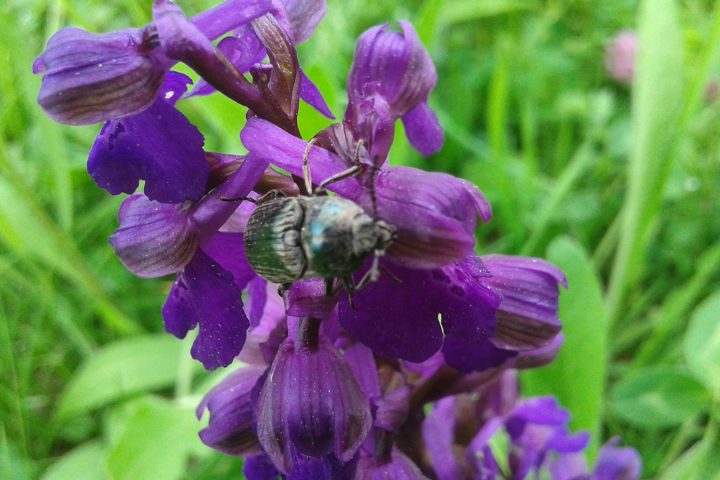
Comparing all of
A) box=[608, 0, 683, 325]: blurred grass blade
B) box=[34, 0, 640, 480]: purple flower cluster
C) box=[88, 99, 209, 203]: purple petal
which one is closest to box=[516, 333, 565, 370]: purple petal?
box=[34, 0, 640, 480]: purple flower cluster

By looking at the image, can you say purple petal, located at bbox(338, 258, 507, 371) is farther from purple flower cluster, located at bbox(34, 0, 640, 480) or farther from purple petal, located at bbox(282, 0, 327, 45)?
purple petal, located at bbox(282, 0, 327, 45)

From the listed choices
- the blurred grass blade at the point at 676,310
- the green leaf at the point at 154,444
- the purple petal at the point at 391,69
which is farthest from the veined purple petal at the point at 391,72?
the blurred grass blade at the point at 676,310

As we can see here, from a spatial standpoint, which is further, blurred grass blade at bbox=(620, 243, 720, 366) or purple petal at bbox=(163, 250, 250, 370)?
blurred grass blade at bbox=(620, 243, 720, 366)

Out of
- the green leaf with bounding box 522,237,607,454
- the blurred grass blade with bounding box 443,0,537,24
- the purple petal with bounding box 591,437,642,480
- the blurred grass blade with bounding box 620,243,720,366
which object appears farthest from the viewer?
the blurred grass blade with bounding box 443,0,537,24

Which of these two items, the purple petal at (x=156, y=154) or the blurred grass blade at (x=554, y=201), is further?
the blurred grass blade at (x=554, y=201)

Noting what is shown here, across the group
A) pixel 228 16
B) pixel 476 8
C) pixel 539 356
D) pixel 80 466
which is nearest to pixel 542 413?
pixel 539 356

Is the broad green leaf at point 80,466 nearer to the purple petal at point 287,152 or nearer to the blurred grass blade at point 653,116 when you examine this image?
the purple petal at point 287,152
